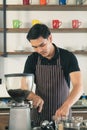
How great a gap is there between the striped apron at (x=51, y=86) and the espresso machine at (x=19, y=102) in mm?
563

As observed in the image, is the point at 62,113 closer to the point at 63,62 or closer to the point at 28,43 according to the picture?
the point at 63,62

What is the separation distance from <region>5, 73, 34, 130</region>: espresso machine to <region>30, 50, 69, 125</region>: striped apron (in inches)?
22.2

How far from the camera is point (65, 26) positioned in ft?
13.4

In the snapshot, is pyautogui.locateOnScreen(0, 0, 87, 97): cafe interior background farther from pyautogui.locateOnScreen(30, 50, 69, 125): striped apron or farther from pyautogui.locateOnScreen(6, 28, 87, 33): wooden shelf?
pyautogui.locateOnScreen(30, 50, 69, 125): striped apron

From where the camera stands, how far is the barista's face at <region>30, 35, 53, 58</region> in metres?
2.14

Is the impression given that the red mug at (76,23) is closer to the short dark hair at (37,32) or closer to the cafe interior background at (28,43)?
the cafe interior background at (28,43)

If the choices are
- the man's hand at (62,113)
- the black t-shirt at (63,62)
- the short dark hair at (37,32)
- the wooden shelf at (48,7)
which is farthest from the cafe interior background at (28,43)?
the man's hand at (62,113)

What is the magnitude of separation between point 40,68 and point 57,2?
186 centimetres

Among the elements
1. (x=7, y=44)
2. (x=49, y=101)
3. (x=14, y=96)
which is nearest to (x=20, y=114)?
(x=14, y=96)

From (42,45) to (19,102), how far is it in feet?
1.63

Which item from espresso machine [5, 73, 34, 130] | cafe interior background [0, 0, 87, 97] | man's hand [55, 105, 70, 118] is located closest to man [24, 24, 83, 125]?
man's hand [55, 105, 70, 118]

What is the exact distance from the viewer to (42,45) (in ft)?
7.16

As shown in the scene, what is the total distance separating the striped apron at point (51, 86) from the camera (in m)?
2.42

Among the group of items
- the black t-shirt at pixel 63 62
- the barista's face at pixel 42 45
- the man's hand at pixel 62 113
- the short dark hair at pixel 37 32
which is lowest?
the man's hand at pixel 62 113
